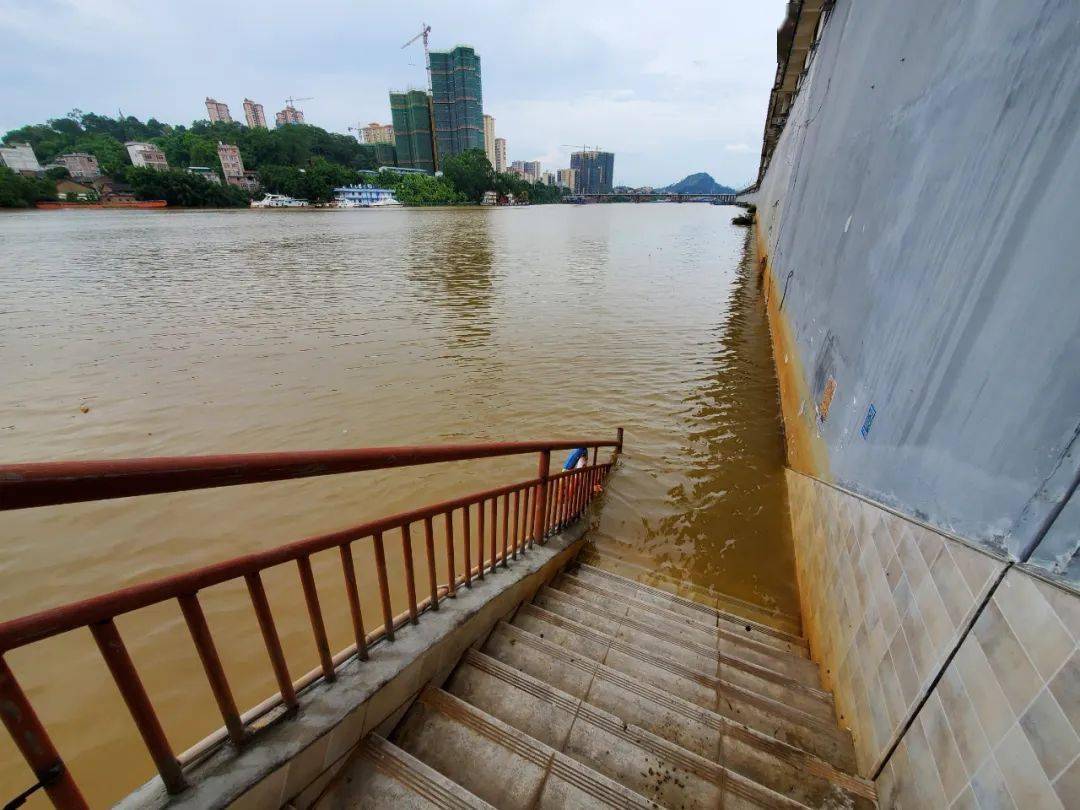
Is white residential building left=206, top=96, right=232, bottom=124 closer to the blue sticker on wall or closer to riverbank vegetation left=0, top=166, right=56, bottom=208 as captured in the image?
riverbank vegetation left=0, top=166, right=56, bottom=208

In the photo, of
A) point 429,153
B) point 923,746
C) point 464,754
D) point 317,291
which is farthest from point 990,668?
point 429,153

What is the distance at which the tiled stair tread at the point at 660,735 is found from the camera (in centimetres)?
199

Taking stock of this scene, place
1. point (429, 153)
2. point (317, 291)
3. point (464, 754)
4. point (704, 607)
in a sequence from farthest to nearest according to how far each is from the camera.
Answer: point (429, 153) < point (317, 291) < point (704, 607) < point (464, 754)

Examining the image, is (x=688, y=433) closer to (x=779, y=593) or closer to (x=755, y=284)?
(x=779, y=593)

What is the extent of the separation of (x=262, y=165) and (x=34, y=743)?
119 m

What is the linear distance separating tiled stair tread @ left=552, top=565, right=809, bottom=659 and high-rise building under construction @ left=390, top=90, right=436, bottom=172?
151335 millimetres

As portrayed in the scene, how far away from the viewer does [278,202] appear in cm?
8056

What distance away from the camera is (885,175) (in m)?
4.12

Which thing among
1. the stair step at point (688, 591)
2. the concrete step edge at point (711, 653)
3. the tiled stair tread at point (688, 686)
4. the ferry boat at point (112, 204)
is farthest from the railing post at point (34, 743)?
the ferry boat at point (112, 204)

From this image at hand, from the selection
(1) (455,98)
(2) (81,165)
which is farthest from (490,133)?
(2) (81,165)

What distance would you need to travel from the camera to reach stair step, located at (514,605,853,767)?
2332mm

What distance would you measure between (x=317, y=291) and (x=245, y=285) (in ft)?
9.44

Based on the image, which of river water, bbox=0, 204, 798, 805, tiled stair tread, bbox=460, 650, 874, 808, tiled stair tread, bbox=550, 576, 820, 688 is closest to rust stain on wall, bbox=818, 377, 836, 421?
river water, bbox=0, 204, 798, 805

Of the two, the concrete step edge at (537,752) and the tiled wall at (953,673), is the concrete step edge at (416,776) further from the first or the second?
the tiled wall at (953,673)
